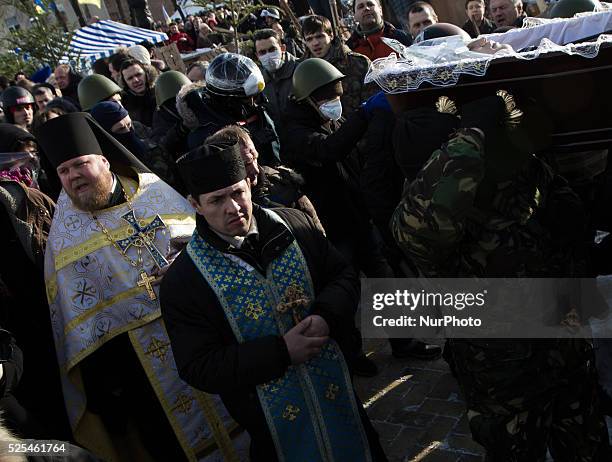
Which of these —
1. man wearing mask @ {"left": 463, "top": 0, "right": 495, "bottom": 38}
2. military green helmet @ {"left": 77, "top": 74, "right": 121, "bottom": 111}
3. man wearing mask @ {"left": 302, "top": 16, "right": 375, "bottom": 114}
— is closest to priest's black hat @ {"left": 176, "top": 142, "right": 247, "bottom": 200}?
man wearing mask @ {"left": 302, "top": 16, "right": 375, "bottom": 114}

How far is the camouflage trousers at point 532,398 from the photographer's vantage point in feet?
9.22

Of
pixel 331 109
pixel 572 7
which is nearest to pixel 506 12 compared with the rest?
pixel 572 7

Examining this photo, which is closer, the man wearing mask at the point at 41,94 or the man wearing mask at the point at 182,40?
the man wearing mask at the point at 41,94

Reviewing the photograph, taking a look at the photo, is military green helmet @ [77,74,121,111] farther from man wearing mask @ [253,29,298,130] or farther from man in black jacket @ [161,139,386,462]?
man in black jacket @ [161,139,386,462]

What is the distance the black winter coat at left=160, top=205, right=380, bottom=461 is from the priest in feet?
2.64

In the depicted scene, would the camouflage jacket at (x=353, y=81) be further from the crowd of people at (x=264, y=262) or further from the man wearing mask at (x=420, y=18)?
the crowd of people at (x=264, y=262)

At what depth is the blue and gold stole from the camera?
3037 mm

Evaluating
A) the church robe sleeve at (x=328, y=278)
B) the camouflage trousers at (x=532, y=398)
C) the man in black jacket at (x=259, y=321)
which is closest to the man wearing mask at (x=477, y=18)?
the church robe sleeve at (x=328, y=278)

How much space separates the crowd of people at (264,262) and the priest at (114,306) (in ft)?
0.04

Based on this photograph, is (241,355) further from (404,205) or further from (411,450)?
(411,450)

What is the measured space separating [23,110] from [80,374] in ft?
14.2

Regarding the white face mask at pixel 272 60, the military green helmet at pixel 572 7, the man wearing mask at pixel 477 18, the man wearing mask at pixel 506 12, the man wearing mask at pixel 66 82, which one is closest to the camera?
the military green helmet at pixel 572 7

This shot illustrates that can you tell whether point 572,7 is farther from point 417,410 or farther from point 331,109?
point 417,410

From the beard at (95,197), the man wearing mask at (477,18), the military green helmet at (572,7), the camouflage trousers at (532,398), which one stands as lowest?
the camouflage trousers at (532,398)
